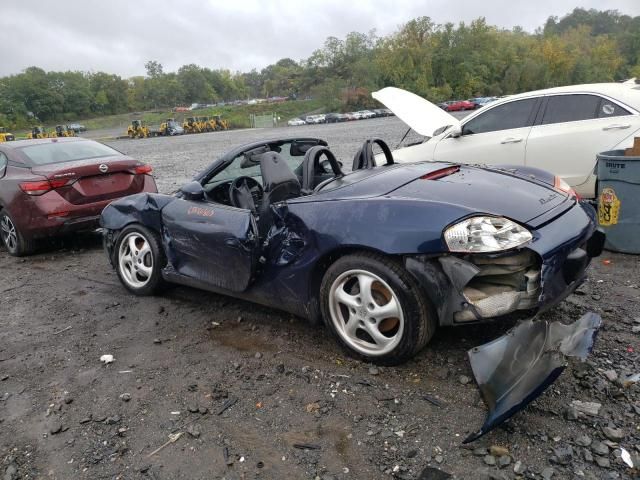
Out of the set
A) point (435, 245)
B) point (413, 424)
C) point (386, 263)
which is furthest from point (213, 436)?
point (435, 245)

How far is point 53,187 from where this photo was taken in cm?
624

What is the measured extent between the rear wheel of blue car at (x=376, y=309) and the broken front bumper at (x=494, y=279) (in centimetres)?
10

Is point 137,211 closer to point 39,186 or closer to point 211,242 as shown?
point 211,242

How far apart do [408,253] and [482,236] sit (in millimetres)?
395

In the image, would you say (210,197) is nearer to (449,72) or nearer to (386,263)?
(386,263)

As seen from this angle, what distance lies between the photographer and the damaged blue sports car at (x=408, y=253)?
9.02ft

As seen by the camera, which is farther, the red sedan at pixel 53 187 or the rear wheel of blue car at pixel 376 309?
the red sedan at pixel 53 187

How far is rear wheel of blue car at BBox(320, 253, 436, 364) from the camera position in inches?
113

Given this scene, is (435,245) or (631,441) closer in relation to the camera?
(631,441)

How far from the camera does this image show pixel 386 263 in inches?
115

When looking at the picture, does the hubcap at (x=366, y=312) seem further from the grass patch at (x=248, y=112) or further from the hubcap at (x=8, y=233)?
the grass patch at (x=248, y=112)

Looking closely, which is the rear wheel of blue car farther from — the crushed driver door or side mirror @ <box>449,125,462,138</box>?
side mirror @ <box>449,125,462,138</box>

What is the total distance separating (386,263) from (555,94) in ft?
15.8

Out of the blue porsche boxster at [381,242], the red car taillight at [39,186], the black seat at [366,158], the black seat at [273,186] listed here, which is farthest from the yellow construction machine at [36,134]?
the black seat at [273,186]
